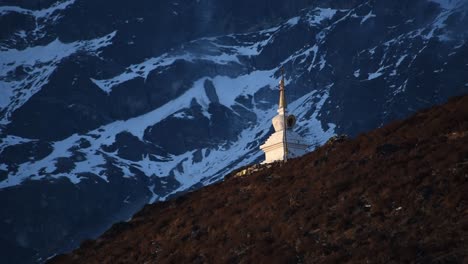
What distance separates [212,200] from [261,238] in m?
12.0

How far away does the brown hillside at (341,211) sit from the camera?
29.6 metres

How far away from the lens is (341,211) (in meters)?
34.2

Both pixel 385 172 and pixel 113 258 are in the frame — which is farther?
pixel 113 258

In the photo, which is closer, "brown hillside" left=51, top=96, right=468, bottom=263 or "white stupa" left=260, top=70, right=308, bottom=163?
"brown hillside" left=51, top=96, right=468, bottom=263

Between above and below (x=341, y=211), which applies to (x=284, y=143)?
below

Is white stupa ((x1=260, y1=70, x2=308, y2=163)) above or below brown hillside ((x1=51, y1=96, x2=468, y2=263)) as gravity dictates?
below

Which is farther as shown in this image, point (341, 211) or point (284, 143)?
point (284, 143)

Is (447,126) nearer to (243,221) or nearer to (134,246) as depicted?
(243,221)

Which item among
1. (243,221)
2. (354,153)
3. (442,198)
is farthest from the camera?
(354,153)

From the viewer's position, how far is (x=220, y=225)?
40.6 metres

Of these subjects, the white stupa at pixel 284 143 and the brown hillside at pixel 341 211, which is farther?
the white stupa at pixel 284 143

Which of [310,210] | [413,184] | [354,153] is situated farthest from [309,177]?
[413,184]

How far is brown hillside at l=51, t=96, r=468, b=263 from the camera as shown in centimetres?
2959

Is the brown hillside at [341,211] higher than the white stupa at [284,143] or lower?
higher
